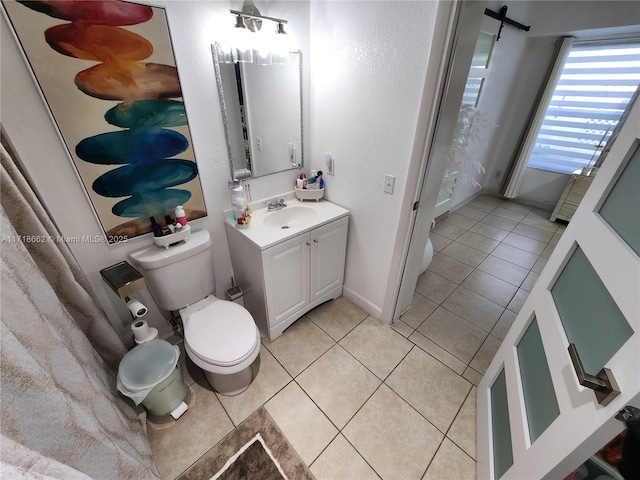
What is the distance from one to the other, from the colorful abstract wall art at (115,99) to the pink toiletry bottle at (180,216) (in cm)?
9

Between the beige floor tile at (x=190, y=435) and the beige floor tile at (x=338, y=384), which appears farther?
the beige floor tile at (x=338, y=384)

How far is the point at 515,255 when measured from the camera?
280 cm

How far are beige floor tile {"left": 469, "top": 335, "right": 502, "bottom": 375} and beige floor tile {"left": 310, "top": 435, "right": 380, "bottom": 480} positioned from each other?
93cm

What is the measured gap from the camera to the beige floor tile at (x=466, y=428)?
134 cm

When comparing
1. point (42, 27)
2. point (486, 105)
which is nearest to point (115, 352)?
point (42, 27)

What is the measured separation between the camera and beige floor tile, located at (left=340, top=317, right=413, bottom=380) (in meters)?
1.71

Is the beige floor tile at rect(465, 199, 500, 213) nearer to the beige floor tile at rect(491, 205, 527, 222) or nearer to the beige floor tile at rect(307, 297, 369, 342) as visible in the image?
the beige floor tile at rect(491, 205, 527, 222)

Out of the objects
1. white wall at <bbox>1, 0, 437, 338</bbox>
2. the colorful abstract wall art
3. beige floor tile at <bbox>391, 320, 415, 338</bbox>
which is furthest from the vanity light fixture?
beige floor tile at <bbox>391, 320, 415, 338</bbox>

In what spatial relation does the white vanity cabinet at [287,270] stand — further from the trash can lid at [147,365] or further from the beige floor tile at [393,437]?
the beige floor tile at [393,437]

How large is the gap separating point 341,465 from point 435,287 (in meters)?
1.57

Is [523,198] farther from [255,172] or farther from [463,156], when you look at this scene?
[255,172]

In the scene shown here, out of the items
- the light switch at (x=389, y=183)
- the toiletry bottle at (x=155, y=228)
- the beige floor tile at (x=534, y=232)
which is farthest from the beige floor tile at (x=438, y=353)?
the beige floor tile at (x=534, y=232)

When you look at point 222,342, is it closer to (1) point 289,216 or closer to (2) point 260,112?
(1) point 289,216

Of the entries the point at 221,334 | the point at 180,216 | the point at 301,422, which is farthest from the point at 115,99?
the point at 301,422
